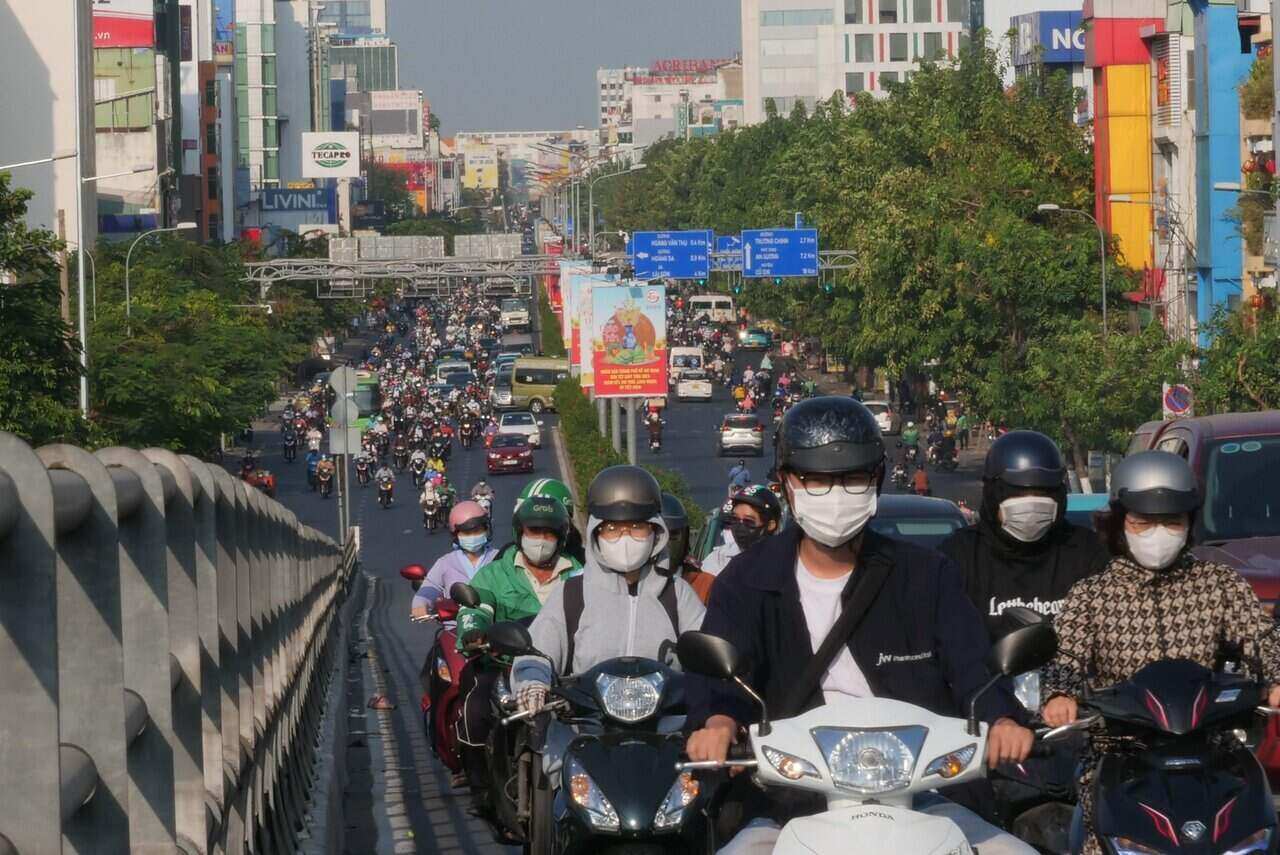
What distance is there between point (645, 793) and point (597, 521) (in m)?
1.93

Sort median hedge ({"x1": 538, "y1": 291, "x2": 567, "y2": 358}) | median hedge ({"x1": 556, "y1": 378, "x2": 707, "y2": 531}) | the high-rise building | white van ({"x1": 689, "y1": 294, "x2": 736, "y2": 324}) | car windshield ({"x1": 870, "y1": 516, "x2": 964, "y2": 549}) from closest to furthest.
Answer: car windshield ({"x1": 870, "y1": 516, "x2": 964, "y2": 549}) < median hedge ({"x1": 556, "y1": 378, "x2": 707, "y2": 531}) < median hedge ({"x1": 538, "y1": 291, "x2": 567, "y2": 358}) < white van ({"x1": 689, "y1": 294, "x2": 736, "y2": 324}) < the high-rise building

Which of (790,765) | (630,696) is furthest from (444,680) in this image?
(790,765)

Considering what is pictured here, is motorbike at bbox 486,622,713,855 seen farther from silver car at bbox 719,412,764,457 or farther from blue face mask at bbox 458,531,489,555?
silver car at bbox 719,412,764,457

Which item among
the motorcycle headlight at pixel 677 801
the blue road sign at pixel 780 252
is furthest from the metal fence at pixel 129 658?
the blue road sign at pixel 780 252

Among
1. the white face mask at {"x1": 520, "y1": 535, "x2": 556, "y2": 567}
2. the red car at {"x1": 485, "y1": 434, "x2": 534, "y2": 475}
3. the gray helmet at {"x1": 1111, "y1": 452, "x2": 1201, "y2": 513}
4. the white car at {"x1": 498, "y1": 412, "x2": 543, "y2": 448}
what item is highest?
the gray helmet at {"x1": 1111, "y1": 452, "x2": 1201, "y2": 513}

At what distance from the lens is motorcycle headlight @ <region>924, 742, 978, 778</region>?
478 centimetres

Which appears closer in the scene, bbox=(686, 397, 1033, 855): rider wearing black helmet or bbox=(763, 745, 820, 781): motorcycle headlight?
bbox=(763, 745, 820, 781): motorcycle headlight

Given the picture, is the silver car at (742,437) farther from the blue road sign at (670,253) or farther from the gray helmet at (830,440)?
the gray helmet at (830,440)

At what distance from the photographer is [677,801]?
6.61m

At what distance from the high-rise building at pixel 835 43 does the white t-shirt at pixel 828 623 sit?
150 meters

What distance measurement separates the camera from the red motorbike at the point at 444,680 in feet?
40.4

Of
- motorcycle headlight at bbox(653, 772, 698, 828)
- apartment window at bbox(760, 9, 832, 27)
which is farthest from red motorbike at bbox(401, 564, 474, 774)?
apartment window at bbox(760, 9, 832, 27)

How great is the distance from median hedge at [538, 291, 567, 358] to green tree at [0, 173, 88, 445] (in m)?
60.3

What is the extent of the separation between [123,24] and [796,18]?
71.3 metres
